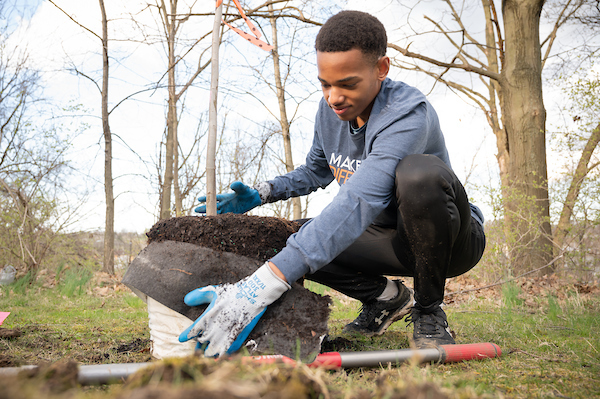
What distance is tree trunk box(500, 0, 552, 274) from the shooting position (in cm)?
495

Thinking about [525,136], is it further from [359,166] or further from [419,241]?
[359,166]

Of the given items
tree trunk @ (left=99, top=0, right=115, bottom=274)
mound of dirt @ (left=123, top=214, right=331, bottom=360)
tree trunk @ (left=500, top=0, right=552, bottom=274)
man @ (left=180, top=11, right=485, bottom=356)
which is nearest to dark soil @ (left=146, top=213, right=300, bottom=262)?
mound of dirt @ (left=123, top=214, right=331, bottom=360)

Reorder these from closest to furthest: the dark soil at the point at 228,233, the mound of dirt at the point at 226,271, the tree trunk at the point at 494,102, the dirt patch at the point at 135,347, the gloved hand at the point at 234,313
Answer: the gloved hand at the point at 234,313 < the mound of dirt at the point at 226,271 < the dark soil at the point at 228,233 < the dirt patch at the point at 135,347 < the tree trunk at the point at 494,102

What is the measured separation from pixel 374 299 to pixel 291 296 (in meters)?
0.79

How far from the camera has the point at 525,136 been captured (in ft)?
17.0

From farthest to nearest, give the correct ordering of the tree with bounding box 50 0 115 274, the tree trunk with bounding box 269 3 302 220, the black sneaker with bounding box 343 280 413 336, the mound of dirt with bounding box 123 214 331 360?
1. the tree trunk with bounding box 269 3 302 220
2. the tree with bounding box 50 0 115 274
3. the black sneaker with bounding box 343 280 413 336
4. the mound of dirt with bounding box 123 214 331 360

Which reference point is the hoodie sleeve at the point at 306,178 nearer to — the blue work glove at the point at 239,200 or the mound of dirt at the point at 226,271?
the blue work glove at the point at 239,200

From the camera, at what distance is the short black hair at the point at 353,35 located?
158 cm

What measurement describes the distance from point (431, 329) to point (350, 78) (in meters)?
1.23

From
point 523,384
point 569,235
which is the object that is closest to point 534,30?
point 569,235

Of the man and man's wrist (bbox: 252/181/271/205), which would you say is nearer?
the man

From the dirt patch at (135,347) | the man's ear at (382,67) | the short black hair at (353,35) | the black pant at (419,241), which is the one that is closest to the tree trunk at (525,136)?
the black pant at (419,241)

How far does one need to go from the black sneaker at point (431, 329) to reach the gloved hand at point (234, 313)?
826 millimetres

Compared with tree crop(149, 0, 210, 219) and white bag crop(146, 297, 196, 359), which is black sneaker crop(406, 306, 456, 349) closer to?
white bag crop(146, 297, 196, 359)
